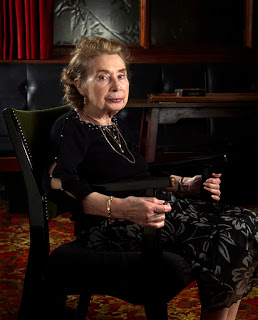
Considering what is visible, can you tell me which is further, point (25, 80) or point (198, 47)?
point (198, 47)

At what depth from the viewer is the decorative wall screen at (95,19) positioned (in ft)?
15.0

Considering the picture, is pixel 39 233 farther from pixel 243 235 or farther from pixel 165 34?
pixel 165 34

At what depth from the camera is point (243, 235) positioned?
4.77ft

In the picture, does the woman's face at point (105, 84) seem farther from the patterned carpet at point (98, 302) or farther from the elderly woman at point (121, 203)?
the patterned carpet at point (98, 302)

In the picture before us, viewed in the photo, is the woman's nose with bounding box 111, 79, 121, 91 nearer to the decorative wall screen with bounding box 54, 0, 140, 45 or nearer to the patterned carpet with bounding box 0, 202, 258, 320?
the patterned carpet with bounding box 0, 202, 258, 320

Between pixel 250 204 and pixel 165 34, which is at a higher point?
pixel 165 34

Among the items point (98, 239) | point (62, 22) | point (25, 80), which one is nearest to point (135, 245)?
point (98, 239)

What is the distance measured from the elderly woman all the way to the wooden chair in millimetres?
52

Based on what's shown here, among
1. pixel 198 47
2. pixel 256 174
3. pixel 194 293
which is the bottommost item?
pixel 194 293

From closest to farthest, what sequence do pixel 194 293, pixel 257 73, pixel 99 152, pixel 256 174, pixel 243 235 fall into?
1. pixel 243 235
2. pixel 99 152
3. pixel 194 293
4. pixel 256 174
5. pixel 257 73

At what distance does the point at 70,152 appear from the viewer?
1509mm

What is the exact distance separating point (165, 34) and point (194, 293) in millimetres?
2958

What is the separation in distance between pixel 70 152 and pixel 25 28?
322 centimetres

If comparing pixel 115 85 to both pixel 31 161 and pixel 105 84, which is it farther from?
pixel 31 161
